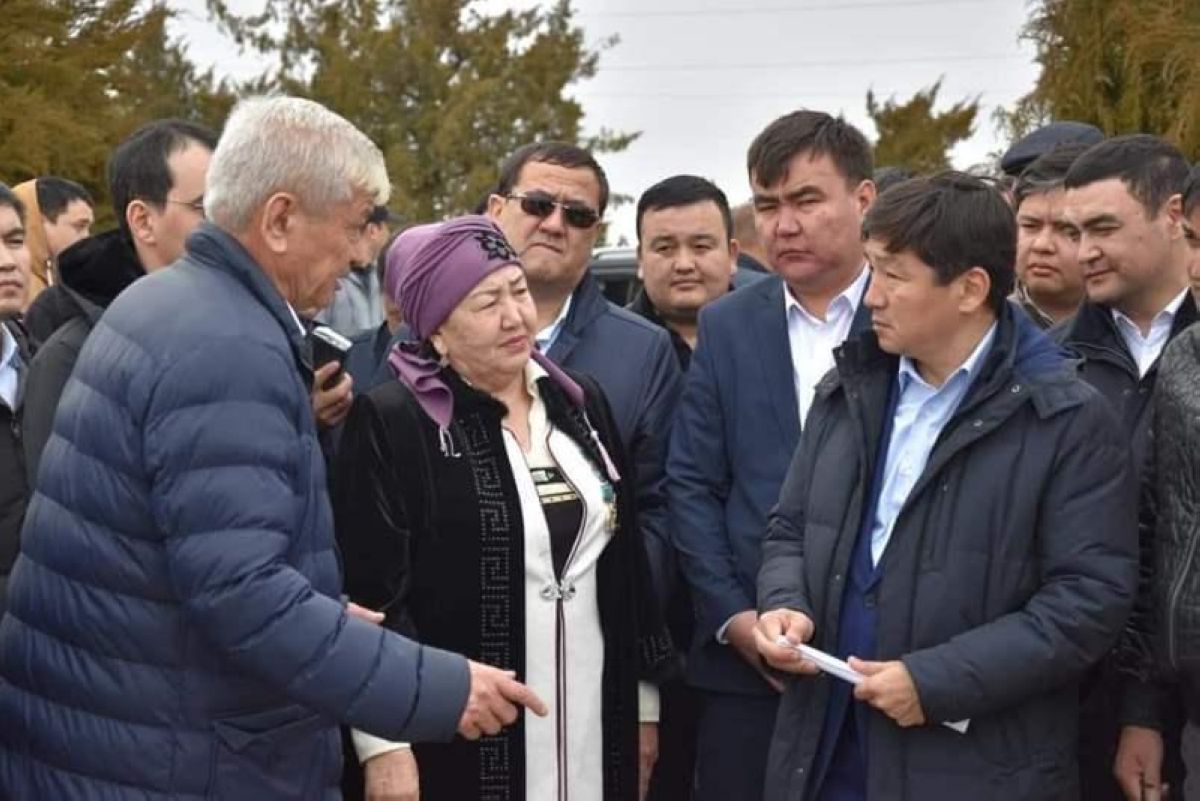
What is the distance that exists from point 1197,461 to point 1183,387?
7.9 inches

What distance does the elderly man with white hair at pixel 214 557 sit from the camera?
3129 millimetres

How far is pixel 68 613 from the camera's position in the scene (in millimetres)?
3252

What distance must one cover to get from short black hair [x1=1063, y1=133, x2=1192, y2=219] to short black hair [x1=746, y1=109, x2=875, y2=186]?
0.58 m

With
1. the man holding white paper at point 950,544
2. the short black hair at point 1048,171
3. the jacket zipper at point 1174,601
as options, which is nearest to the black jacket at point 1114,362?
the man holding white paper at point 950,544

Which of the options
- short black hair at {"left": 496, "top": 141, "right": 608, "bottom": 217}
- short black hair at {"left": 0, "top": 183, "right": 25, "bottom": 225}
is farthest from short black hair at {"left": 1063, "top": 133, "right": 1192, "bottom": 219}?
short black hair at {"left": 0, "top": 183, "right": 25, "bottom": 225}

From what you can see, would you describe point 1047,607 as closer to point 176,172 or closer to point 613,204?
point 176,172

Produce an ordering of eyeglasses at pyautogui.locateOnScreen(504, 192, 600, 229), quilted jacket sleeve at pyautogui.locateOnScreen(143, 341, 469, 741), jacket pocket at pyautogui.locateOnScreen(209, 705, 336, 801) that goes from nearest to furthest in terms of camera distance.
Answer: quilted jacket sleeve at pyautogui.locateOnScreen(143, 341, 469, 741) → jacket pocket at pyautogui.locateOnScreen(209, 705, 336, 801) → eyeglasses at pyautogui.locateOnScreen(504, 192, 600, 229)

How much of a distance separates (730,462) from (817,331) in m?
0.44

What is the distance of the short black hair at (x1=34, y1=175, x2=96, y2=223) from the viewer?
8.46 m

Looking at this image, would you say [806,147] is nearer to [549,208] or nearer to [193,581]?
[549,208]

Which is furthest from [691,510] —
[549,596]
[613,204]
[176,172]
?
[613,204]

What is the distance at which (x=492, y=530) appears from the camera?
4133 mm

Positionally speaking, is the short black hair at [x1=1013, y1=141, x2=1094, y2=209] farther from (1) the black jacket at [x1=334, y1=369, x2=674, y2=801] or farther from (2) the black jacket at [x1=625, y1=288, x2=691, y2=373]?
(1) the black jacket at [x1=334, y1=369, x2=674, y2=801]

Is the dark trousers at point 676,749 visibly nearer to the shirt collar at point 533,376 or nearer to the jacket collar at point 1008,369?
the shirt collar at point 533,376
